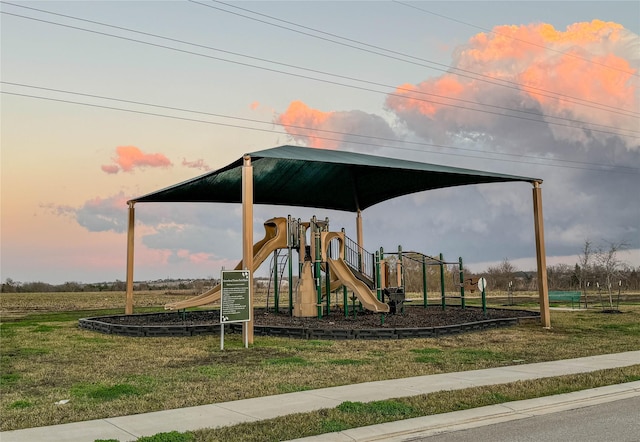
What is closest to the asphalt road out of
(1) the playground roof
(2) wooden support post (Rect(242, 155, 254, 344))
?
(2) wooden support post (Rect(242, 155, 254, 344))

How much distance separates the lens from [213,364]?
40.1ft

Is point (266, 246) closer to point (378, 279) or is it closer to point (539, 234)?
point (378, 279)

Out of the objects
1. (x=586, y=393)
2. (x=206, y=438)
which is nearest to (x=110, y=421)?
(x=206, y=438)

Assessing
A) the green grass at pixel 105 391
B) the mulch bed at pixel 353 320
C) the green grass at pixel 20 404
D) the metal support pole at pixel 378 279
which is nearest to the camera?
the green grass at pixel 20 404

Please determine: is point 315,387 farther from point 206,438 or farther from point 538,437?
point 538,437

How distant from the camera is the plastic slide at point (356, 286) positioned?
66.3 ft

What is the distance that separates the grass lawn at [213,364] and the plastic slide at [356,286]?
363 centimetres

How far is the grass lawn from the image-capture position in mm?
8555

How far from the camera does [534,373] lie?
10773 mm

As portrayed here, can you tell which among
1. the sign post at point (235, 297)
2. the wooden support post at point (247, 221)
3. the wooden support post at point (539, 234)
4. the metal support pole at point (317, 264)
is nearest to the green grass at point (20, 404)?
the sign post at point (235, 297)

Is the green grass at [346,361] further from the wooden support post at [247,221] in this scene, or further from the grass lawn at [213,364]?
the wooden support post at [247,221]

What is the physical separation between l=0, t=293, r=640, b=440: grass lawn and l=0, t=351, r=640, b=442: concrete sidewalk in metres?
0.41

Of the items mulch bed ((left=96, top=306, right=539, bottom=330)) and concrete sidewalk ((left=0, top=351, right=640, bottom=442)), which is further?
mulch bed ((left=96, top=306, right=539, bottom=330))

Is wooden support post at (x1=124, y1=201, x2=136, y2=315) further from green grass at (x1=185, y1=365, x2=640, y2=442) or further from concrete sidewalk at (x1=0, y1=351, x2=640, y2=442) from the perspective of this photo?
green grass at (x1=185, y1=365, x2=640, y2=442)
